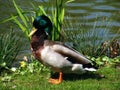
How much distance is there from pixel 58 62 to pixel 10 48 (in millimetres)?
1463

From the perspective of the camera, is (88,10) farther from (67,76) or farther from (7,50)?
(67,76)

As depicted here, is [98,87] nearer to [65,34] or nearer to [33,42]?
[33,42]

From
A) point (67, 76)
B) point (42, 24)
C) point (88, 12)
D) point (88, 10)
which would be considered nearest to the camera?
point (42, 24)

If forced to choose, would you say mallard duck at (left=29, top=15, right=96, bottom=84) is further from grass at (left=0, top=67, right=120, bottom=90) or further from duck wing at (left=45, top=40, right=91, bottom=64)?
grass at (left=0, top=67, right=120, bottom=90)

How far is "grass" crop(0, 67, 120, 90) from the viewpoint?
6.97 meters

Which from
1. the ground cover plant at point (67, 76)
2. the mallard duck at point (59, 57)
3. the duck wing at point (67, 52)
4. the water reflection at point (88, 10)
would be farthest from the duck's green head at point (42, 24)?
the water reflection at point (88, 10)

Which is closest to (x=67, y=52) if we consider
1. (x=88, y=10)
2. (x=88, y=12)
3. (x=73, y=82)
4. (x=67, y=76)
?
(x=73, y=82)

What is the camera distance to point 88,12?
1437cm

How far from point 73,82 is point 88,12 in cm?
723

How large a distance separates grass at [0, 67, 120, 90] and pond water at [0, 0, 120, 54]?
3.96 m

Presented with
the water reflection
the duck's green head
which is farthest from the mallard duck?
the water reflection

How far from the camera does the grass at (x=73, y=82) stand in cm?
697

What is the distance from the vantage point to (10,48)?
8430 mm

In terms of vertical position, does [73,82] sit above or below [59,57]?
below
